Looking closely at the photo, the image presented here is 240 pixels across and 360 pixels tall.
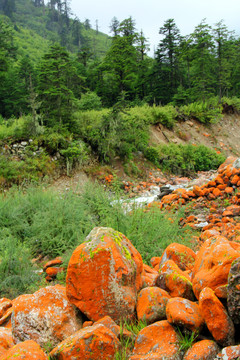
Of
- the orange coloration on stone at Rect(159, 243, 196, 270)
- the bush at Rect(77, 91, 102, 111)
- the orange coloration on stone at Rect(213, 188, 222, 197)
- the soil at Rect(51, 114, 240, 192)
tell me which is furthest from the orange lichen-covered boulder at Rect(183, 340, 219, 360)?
the bush at Rect(77, 91, 102, 111)

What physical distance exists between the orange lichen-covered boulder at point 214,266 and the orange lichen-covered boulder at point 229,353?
1.55ft

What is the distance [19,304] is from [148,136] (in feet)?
49.2

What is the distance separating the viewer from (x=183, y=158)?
1684 centimetres

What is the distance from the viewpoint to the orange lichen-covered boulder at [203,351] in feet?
5.95

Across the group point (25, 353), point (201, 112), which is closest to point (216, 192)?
point (25, 353)

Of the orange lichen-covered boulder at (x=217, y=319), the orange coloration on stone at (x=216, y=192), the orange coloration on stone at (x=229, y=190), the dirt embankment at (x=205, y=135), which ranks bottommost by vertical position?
the orange lichen-covered boulder at (x=217, y=319)

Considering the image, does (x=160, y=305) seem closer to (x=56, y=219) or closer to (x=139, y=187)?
(x=56, y=219)

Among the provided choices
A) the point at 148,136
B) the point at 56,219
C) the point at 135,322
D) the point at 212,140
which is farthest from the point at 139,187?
the point at 212,140

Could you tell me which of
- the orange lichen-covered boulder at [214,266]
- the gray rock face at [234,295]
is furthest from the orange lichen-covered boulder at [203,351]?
the orange lichen-covered boulder at [214,266]

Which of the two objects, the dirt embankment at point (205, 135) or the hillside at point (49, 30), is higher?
the hillside at point (49, 30)

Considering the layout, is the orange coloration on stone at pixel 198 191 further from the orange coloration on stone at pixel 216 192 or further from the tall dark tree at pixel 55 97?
the tall dark tree at pixel 55 97

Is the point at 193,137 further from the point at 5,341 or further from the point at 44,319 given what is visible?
the point at 5,341

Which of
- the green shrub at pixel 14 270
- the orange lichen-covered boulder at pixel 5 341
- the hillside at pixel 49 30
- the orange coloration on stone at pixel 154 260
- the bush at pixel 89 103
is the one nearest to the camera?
the orange lichen-covered boulder at pixel 5 341

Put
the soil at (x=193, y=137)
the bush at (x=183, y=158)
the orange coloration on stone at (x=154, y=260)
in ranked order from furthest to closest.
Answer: the bush at (x=183, y=158), the soil at (x=193, y=137), the orange coloration on stone at (x=154, y=260)
